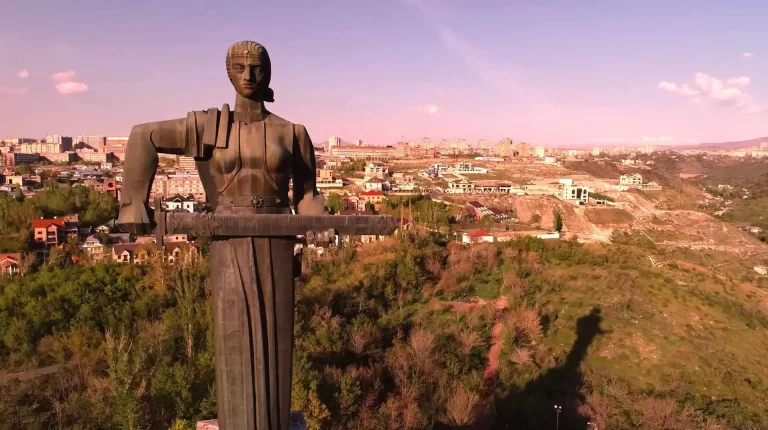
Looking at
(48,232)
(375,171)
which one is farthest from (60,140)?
(48,232)

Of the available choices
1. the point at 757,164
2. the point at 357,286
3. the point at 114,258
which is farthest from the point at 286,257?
the point at 757,164

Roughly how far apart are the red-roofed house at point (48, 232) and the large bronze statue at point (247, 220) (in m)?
45.4

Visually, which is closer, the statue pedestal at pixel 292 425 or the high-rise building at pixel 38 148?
the statue pedestal at pixel 292 425

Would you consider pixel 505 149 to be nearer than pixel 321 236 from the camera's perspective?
No

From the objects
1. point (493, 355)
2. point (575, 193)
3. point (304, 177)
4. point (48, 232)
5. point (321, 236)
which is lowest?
point (493, 355)

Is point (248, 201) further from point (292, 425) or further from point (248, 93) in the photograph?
point (292, 425)

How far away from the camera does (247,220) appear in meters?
3.39

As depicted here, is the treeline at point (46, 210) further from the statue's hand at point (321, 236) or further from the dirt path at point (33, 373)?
the statue's hand at point (321, 236)

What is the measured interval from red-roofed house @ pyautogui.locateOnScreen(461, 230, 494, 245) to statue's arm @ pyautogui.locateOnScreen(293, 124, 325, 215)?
40737 millimetres

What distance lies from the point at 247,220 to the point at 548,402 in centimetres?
1917

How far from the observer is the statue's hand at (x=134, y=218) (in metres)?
3.25

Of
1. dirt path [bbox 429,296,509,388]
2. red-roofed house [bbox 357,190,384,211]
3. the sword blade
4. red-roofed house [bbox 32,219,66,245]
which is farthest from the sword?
red-roofed house [bbox 357,190,384,211]

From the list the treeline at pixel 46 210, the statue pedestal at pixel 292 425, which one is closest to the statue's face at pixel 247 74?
the statue pedestal at pixel 292 425

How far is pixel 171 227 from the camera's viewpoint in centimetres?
321
